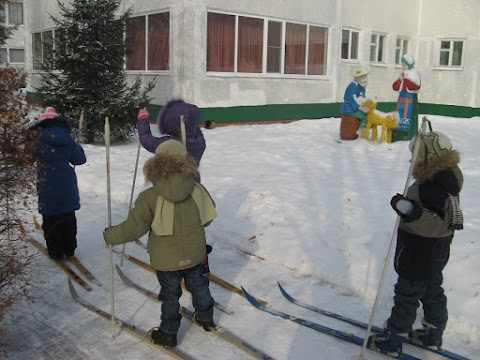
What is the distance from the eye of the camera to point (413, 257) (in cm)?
348

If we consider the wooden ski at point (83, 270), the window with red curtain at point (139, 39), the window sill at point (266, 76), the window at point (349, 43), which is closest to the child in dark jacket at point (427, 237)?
the wooden ski at point (83, 270)

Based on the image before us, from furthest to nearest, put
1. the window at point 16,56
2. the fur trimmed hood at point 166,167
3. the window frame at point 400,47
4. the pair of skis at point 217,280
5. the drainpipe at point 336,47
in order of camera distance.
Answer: the window at point 16,56, the window frame at point 400,47, the drainpipe at point 336,47, the pair of skis at point 217,280, the fur trimmed hood at point 166,167

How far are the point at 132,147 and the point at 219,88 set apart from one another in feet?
12.0

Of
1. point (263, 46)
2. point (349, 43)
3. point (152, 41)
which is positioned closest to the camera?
point (152, 41)

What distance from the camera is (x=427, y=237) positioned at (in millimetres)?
3422

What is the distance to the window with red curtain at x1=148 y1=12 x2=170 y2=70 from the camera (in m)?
14.4

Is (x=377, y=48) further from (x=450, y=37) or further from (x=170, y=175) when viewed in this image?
(x=170, y=175)

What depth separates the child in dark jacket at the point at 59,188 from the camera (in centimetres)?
513

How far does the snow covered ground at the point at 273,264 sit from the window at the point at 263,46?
5.59 m

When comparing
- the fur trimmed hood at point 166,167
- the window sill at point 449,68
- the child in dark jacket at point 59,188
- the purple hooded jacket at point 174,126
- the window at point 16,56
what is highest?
the window at point 16,56

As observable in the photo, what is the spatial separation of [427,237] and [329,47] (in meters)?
14.9

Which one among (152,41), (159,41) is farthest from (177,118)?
(152,41)

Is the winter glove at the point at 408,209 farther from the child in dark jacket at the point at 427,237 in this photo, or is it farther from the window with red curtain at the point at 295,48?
the window with red curtain at the point at 295,48

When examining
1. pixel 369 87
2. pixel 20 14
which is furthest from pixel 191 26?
pixel 20 14
